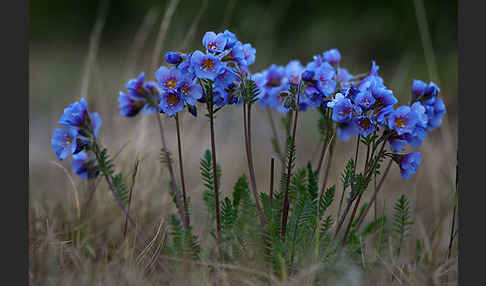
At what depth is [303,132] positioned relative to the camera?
18.9 ft

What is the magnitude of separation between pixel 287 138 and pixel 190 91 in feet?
1.81

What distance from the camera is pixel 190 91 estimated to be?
218 cm

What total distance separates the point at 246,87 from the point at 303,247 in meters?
0.86

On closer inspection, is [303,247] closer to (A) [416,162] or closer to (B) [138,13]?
(A) [416,162]

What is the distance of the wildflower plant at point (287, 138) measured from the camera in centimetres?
215

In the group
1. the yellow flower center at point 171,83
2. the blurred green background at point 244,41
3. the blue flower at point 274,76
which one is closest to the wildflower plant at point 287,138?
the yellow flower center at point 171,83

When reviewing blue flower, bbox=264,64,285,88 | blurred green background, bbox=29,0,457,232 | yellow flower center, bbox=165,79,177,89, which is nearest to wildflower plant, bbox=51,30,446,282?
yellow flower center, bbox=165,79,177,89

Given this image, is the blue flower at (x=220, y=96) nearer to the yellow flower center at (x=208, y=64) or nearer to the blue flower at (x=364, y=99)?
the yellow flower center at (x=208, y=64)

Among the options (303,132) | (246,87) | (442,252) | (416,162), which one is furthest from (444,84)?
(246,87)

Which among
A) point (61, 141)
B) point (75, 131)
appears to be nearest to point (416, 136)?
point (75, 131)

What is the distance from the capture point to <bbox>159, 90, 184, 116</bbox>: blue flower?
7.17 feet

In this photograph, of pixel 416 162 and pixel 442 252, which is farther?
pixel 442 252

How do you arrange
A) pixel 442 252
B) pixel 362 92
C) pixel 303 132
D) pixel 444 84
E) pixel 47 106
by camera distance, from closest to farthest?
pixel 362 92
pixel 442 252
pixel 303 132
pixel 47 106
pixel 444 84

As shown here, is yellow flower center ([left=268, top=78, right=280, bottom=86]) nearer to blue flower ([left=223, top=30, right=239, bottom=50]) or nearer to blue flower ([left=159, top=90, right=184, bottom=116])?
blue flower ([left=223, top=30, right=239, bottom=50])
